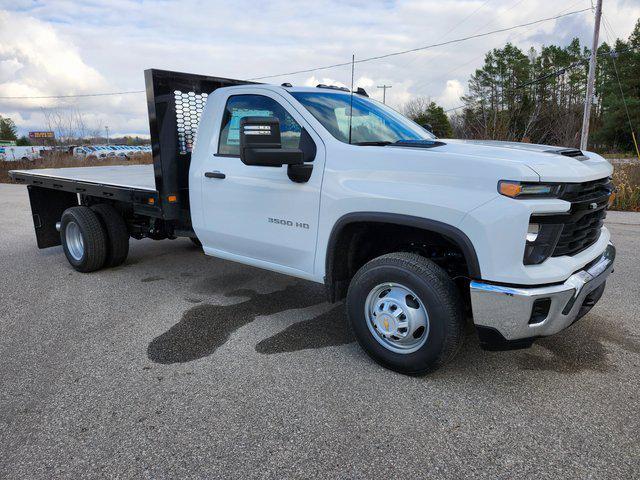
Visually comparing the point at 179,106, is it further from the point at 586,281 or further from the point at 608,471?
the point at 608,471

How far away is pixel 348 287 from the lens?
3.59 meters

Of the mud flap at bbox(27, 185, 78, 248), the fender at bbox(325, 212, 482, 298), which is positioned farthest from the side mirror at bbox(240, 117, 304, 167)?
the mud flap at bbox(27, 185, 78, 248)

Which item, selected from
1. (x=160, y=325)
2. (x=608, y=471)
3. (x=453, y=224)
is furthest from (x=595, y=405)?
(x=160, y=325)

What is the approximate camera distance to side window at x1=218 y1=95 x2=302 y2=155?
3758mm

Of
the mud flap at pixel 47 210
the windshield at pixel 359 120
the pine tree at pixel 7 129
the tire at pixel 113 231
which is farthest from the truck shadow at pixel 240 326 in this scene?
the pine tree at pixel 7 129

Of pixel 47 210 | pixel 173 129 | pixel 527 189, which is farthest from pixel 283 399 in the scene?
pixel 47 210

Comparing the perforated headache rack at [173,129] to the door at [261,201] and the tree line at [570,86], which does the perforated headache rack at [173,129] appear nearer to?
the door at [261,201]

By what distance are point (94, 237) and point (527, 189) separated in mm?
4854

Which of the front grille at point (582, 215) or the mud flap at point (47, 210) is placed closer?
the front grille at point (582, 215)

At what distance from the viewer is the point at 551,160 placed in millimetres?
2803

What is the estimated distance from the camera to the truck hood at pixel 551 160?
2.67 meters

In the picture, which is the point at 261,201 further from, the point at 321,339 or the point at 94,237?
the point at 94,237

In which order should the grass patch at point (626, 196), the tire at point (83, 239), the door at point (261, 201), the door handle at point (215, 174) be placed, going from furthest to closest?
the grass patch at point (626, 196) → the tire at point (83, 239) → the door handle at point (215, 174) → the door at point (261, 201)

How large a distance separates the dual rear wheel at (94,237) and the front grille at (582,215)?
4913mm
